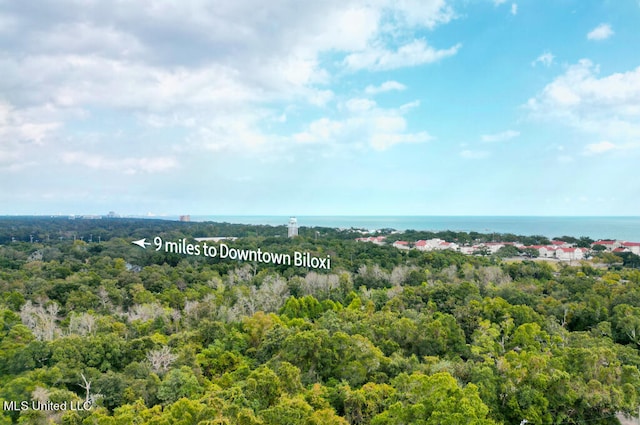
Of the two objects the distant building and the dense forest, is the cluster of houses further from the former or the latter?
the dense forest

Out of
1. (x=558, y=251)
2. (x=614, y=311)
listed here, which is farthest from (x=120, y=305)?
(x=558, y=251)

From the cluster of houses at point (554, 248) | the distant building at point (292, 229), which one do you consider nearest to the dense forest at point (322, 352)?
the cluster of houses at point (554, 248)

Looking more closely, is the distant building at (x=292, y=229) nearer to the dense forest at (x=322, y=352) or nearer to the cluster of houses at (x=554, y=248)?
the cluster of houses at (x=554, y=248)

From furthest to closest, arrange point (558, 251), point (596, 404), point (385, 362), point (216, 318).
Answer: point (558, 251)
point (216, 318)
point (385, 362)
point (596, 404)

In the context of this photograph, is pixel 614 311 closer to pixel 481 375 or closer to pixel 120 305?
pixel 481 375

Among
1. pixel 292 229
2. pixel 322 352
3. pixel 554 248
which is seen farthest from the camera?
pixel 292 229

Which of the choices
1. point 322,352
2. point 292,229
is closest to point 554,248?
point 292,229

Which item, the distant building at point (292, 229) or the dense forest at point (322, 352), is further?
the distant building at point (292, 229)

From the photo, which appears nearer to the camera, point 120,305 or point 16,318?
point 16,318

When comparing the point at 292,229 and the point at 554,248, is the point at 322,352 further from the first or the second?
the point at 292,229
